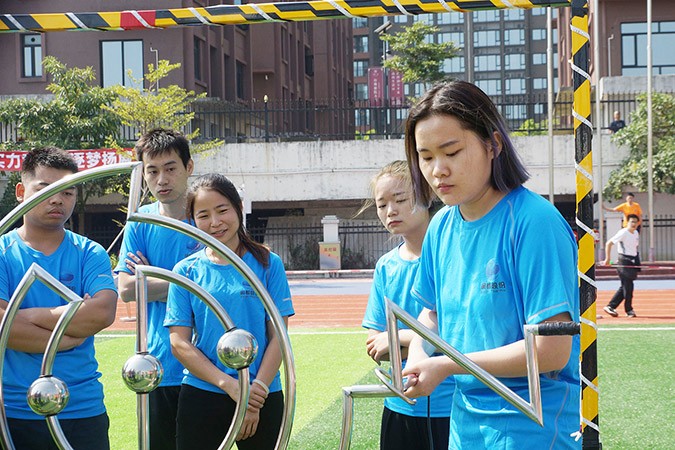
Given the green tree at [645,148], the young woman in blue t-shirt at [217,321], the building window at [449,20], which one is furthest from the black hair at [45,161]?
the building window at [449,20]

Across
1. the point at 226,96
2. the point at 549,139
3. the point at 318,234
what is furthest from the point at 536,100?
the point at 226,96

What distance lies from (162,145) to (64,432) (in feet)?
4.21

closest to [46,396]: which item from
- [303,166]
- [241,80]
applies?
[303,166]

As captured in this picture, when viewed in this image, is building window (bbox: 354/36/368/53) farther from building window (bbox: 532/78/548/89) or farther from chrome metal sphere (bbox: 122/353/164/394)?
chrome metal sphere (bbox: 122/353/164/394)

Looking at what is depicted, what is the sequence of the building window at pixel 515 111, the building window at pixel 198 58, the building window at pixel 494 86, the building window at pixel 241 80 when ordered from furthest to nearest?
1. the building window at pixel 494 86
2. the building window at pixel 241 80
3. the building window at pixel 198 58
4. the building window at pixel 515 111

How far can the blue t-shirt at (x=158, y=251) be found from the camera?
12.1 ft

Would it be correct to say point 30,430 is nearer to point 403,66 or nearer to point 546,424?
point 546,424

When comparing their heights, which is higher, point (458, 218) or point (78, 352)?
point (458, 218)

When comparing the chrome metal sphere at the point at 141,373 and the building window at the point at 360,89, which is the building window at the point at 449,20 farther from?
the chrome metal sphere at the point at 141,373

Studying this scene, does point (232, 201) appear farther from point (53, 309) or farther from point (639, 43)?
point (639, 43)

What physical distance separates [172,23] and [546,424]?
1736 mm

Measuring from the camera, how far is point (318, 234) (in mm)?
26297

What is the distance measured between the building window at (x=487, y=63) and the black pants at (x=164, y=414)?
103878 mm

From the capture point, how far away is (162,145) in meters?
3.86
